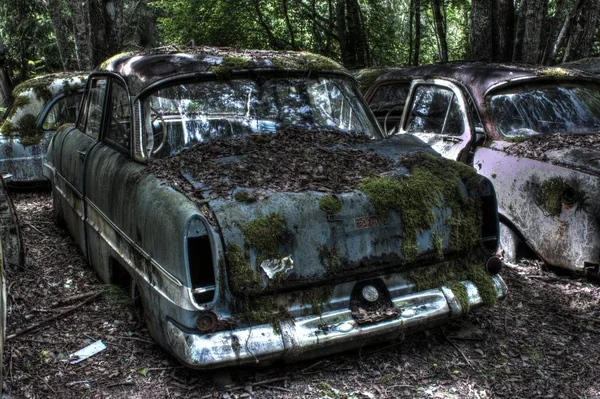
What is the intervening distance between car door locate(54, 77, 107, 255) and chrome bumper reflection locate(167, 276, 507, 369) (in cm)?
264

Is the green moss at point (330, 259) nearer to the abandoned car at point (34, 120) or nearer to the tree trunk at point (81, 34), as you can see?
the abandoned car at point (34, 120)

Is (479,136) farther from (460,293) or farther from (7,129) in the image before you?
(7,129)

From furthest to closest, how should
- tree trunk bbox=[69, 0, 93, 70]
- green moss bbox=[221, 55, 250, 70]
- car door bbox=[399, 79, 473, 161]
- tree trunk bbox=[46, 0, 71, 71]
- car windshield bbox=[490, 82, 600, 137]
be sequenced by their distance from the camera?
tree trunk bbox=[46, 0, 71, 71]
tree trunk bbox=[69, 0, 93, 70]
car door bbox=[399, 79, 473, 161]
car windshield bbox=[490, 82, 600, 137]
green moss bbox=[221, 55, 250, 70]

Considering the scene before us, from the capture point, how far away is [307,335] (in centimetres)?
386

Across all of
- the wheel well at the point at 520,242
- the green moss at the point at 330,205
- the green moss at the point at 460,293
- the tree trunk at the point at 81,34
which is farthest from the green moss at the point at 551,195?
the tree trunk at the point at 81,34

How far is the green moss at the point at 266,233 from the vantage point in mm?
3779

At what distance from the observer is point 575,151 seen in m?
5.68

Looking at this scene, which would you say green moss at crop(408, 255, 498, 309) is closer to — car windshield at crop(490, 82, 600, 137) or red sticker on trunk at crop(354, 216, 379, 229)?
red sticker on trunk at crop(354, 216, 379, 229)

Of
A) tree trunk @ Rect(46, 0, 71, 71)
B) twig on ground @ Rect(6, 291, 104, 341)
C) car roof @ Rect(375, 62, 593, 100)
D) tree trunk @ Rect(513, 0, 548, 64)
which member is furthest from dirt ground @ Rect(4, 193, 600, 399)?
tree trunk @ Rect(46, 0, 71, 71)

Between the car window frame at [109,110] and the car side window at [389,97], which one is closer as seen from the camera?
the car window frame at [109,110]

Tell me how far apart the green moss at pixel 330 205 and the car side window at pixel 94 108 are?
2718 millimetres

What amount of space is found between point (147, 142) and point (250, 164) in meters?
0.90

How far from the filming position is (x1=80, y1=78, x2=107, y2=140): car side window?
5.97 m

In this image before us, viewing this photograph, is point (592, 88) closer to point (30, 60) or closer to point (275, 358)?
point (275, 358)
